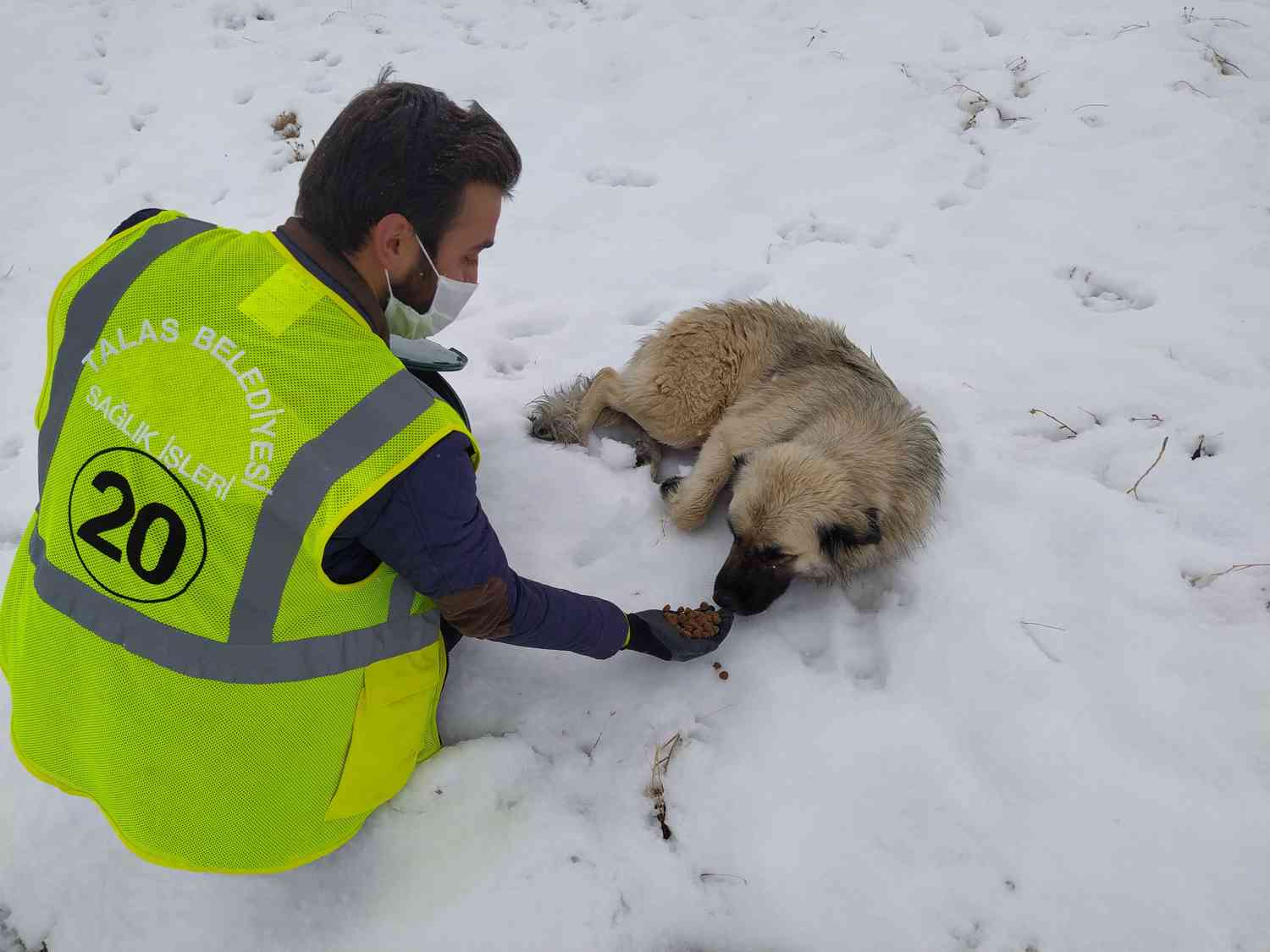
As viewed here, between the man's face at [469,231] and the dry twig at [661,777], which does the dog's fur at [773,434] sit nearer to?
the dry twig at [661,777]

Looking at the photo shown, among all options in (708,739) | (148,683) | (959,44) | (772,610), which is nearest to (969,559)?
(772,610)

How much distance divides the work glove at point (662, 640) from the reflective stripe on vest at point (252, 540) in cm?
100

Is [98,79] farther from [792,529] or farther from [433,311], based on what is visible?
[792,529]

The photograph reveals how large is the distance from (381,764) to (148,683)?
0.65 meters

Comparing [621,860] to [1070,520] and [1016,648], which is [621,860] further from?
[1070,520]

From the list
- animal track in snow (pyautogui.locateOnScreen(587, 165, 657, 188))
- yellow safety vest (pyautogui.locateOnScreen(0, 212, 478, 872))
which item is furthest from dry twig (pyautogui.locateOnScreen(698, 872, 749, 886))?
animal track in snow (pyautogui.locateOnScreen(587, 165, 657, 188))

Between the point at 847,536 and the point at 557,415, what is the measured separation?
1554 mm

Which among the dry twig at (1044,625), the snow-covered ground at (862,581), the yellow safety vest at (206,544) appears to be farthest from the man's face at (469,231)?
the dry twig at (1044,625)

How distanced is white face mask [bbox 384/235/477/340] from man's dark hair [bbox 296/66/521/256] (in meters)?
0.22

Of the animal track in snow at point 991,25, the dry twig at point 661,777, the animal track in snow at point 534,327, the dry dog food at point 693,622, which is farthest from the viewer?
the animal track in snow at point 991,25

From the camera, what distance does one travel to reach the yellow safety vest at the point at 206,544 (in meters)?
1.64

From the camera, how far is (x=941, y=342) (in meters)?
4.02

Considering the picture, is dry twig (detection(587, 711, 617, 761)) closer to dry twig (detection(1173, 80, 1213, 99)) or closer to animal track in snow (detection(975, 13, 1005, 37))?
dry twig (detection(1173, 80, 1213, 99))

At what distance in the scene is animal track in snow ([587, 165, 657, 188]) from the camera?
5359 millimetres
